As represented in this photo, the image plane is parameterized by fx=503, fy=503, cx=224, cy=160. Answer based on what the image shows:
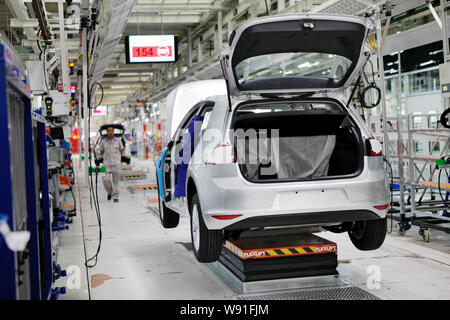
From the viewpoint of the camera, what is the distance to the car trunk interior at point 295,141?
4.39 m

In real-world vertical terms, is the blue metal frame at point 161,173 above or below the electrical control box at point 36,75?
below

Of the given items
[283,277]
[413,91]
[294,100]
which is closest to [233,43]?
[294,100]

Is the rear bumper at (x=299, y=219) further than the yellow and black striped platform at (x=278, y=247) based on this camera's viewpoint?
No

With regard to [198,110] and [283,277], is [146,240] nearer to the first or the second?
[198,110]

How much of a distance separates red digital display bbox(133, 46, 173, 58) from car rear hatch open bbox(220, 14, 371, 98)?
8.22 metres

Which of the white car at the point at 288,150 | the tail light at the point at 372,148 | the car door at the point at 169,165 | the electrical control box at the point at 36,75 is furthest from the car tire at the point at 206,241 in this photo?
the electrical control box at the point at 36,75

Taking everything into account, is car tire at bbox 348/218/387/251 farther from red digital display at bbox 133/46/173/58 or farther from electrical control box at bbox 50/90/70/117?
red digital display at bbox 133/46/173/58

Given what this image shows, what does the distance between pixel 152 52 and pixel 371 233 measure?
9283mm

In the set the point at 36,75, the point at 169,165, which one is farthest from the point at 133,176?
the point at 169,165

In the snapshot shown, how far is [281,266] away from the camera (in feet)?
14.3

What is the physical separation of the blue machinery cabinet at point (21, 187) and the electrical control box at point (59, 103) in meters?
2.08

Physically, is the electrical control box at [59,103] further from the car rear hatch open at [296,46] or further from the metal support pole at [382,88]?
the metal support pole at [382,88]

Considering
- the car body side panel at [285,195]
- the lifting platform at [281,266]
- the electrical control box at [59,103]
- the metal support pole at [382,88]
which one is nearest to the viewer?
the car body side panel at [285,195]

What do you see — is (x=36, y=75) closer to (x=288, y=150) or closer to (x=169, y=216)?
(x=169, y=216)
